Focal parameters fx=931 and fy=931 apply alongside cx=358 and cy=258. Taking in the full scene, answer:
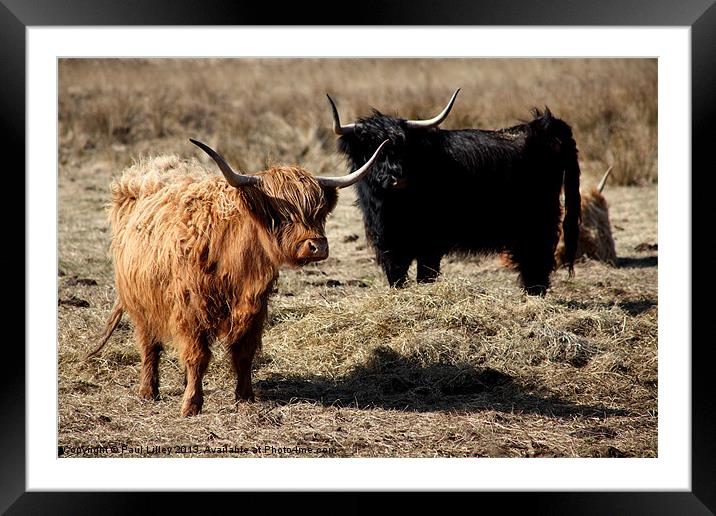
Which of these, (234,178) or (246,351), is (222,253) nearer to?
(234,178)

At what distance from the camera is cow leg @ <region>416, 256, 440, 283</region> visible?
6.55 m

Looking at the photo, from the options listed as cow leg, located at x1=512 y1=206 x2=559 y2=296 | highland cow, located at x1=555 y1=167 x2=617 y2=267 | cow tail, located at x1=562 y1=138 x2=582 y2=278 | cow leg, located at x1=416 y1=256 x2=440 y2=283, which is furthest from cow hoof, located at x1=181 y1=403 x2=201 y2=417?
highland cow, located at x1=555 y1=167 x2=617 y2=267

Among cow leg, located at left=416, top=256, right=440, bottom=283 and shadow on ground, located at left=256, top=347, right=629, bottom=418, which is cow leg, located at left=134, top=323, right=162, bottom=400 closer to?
shadow on ground, located at left=256, top=347, right=629, bottom=418

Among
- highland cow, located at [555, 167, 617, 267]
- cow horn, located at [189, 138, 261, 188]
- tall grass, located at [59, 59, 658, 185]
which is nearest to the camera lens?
cow horn, located at [189, 138, 261, 188]

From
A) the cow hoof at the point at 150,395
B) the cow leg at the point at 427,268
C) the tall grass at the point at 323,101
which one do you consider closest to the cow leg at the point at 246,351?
the cow hoof at the point at 150,395

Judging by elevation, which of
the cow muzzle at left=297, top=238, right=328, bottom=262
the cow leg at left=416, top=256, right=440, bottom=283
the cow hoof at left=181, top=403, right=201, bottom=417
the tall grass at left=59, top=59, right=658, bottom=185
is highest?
the tall grass at left=59, top=59, right=658, bottom=185

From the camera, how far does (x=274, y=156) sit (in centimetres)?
1178

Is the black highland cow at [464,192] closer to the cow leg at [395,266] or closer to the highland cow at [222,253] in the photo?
the cow leg at [395,266]

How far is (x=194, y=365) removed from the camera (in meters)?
4.58

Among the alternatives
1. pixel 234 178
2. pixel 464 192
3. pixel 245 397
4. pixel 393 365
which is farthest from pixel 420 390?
pixel 464 192

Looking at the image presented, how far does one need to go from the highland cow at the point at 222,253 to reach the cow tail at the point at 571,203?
2.87m
